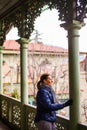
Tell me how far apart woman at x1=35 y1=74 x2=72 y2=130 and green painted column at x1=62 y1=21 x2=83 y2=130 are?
26 cm

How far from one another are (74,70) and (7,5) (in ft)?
10.2

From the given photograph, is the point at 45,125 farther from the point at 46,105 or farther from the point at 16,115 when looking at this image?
the point at 16,115

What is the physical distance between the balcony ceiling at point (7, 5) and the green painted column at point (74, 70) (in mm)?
2376

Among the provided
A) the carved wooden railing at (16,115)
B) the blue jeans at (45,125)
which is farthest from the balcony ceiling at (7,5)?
the blue jeans at (45,125)

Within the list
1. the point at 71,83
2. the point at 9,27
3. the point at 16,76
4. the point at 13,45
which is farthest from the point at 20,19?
the point at 13,45

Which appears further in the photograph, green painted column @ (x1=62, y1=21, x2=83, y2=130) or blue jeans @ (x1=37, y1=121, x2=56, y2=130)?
green painted column @ (x1=62, y1=21, x2=83, y2=130)

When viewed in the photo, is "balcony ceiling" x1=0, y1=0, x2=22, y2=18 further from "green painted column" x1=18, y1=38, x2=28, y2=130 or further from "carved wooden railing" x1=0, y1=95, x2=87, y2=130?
"carved wooden railing" x1=0, y1=95, x2=87, y2=130

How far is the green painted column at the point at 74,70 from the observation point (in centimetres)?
378

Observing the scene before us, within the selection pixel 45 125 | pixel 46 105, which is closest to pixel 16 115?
pixel 45 125

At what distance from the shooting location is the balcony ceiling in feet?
19.3

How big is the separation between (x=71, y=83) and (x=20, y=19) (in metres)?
2.73

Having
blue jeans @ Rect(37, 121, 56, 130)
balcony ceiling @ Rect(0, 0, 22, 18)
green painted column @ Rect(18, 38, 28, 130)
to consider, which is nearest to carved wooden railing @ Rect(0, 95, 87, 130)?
green painted column @ Rect(18, 38, 28, 130)

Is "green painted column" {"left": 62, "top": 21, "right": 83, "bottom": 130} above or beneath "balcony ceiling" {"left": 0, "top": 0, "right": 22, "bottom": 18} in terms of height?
beneath

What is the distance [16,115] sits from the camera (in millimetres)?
6457
